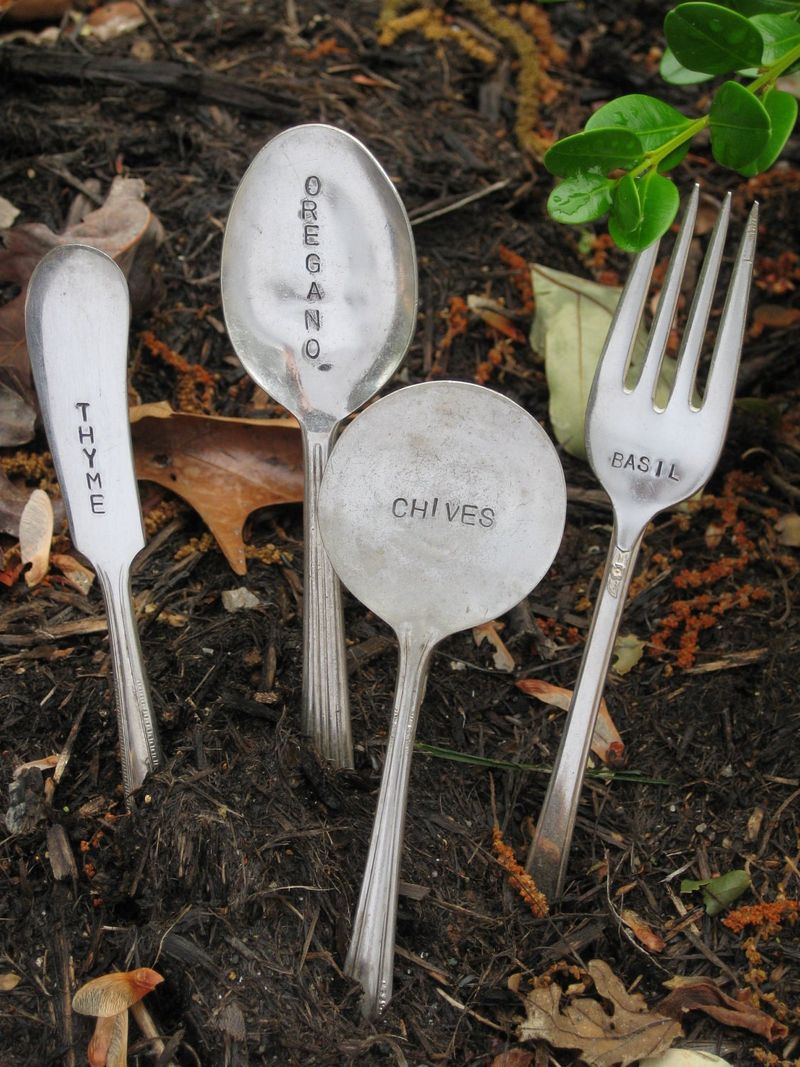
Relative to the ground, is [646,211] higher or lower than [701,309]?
higher

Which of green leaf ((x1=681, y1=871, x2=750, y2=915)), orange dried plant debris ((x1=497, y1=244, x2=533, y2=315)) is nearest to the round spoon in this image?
green leaf ((x1=681, y1=871, x2=750, y2=915))

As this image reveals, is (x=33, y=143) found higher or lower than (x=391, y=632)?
higher

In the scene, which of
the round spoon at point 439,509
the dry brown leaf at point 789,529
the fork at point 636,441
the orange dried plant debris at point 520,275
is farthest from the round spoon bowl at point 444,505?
the orange dried plant debris at point 520,275

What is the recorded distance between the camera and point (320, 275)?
142 centimetres

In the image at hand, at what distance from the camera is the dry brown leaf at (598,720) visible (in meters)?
1.44

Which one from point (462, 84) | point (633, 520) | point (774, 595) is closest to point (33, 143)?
point (462, 84)

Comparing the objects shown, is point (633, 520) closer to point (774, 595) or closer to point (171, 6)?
point (774, 595)

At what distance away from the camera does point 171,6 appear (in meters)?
2.20

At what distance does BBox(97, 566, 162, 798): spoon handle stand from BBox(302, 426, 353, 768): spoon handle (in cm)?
20

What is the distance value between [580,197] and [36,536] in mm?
907

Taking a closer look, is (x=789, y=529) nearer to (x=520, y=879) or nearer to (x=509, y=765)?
(x=509, y=765)

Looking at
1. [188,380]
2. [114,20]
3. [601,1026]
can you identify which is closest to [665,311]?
[188,380]

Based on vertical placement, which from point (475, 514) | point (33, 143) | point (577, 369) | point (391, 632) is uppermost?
point (33, 143)

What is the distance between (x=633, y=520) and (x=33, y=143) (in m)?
1.34
